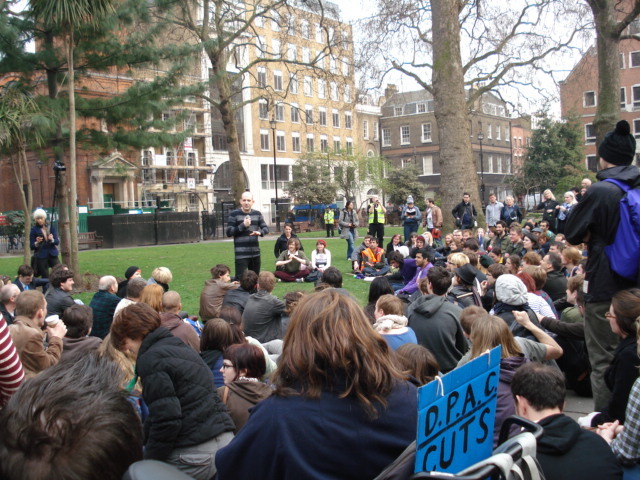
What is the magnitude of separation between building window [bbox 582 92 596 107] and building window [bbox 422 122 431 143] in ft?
61.4

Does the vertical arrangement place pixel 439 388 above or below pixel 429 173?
below

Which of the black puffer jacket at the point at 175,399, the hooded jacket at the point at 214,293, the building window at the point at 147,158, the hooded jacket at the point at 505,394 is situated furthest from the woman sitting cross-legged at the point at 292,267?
the building window at the point at 147,158

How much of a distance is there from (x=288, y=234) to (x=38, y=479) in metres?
14.0

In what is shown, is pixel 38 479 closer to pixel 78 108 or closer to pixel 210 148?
pixel 78 108

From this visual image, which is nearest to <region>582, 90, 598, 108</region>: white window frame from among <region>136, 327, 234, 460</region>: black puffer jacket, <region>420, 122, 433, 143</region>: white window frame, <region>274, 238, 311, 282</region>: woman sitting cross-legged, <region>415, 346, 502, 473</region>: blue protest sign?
<region>420, 122, 433, 143</region>: white window frame

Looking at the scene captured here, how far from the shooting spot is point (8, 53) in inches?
527

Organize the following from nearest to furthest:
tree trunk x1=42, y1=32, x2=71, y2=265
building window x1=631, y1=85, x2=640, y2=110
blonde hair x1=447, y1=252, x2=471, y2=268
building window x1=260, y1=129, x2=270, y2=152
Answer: blonde hair x1=447, y1=252, x2=471, y2=268
tree trunk x1=42, y1=32, x2=71, y2=265
building window x1=260, y1=129, x2=270, y2=152
building window x1=631, y1=85, x2=640, y2=110

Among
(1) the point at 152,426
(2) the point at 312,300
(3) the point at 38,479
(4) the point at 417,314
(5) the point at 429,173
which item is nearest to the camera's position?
(3) the point at 38,479

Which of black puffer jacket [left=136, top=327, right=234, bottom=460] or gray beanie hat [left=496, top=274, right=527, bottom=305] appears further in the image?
gray beanie hat [left=496, top=274, right=527, bottom=305]

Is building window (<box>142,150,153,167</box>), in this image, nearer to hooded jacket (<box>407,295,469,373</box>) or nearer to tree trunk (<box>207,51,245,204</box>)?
tree trunk (<box>207,51,245,204</box>)

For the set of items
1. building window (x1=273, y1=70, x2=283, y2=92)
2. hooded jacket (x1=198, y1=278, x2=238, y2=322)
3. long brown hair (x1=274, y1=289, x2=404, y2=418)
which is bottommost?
hooded jacket (x1=198, y1=278, x2=238, y2=322)

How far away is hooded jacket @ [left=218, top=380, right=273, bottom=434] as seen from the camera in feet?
13.5

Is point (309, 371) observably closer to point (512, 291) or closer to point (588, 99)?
point (512, 291)

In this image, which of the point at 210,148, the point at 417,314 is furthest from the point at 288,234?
the point at 210,148
